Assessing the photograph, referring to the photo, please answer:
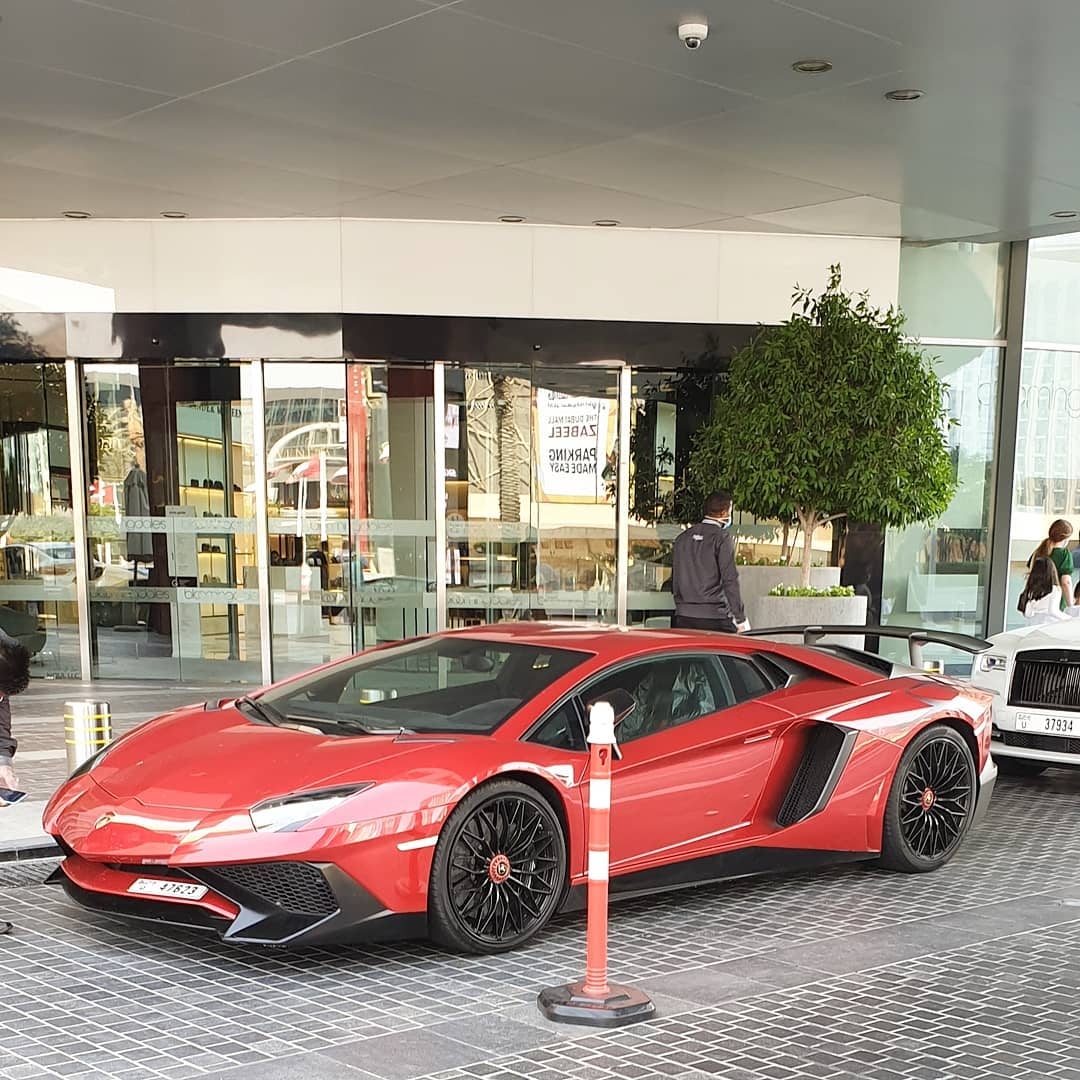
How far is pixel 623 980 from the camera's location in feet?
16.3

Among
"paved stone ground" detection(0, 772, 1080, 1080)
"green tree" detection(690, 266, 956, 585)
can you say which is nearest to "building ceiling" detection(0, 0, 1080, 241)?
"green tree" detection(690, 266, 956, 585)

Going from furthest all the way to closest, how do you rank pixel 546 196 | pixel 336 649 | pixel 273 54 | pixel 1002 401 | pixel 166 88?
pixel 1002 401 < pixel 336 649 < pixel 546 196 < pixel 166 88 < pixel 273 54

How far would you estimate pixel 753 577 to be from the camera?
1295 cm

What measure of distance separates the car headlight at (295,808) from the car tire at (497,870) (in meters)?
0.43

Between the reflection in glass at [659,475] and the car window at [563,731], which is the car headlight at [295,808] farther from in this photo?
the reflection in glass at [659,475]

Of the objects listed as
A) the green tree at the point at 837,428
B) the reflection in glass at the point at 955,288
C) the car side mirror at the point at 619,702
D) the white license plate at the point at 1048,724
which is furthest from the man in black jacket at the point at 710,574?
the reflection in glass at the point at 955,288

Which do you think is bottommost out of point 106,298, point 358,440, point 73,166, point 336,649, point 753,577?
point 336,649

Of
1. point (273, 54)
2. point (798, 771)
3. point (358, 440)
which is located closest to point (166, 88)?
point (273, 54)

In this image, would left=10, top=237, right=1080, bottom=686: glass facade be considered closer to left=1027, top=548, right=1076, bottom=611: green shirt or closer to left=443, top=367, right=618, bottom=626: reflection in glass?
left=443, top=367, right=618, bottom=626: reflection in glass

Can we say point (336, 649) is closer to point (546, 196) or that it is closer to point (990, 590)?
point (546, 196)

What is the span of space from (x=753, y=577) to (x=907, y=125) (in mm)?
4830

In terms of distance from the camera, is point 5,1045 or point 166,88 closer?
point 5,1045

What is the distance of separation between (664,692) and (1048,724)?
4.07 metres

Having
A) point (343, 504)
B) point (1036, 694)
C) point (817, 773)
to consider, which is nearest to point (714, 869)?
point (817, 773)
